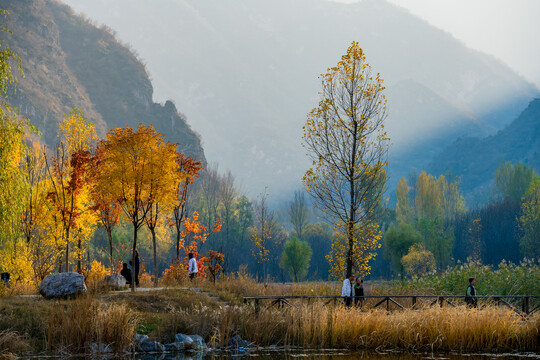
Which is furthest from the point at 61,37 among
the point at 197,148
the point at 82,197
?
the point at 82,197

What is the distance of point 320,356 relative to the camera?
1479 centimetres

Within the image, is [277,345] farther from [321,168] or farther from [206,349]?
[321,168]

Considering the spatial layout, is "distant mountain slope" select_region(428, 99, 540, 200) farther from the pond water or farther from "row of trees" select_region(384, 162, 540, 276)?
the pond water

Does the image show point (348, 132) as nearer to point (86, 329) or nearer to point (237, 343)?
point (237, 343)

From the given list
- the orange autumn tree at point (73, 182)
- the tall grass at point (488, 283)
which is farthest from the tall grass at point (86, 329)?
the tall grass at point (488, 283)

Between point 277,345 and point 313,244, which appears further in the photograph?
point 313,244

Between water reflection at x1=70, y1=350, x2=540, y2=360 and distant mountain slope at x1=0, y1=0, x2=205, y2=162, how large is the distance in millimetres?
78969

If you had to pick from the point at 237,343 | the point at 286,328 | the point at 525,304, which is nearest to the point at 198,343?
the point at 237,343

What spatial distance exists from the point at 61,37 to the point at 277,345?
123094mm

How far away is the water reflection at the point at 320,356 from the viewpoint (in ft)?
47.3

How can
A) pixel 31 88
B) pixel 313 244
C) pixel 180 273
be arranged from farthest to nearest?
pixel 31 88, pixel 313 244, pixel 180 273

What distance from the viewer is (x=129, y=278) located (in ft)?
88.4

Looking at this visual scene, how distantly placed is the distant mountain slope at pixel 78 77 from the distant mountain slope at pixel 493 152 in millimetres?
93950

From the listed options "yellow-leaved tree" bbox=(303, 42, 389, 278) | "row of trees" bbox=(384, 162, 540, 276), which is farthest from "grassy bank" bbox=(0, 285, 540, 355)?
"row of trees" bbox=(384, 162, 540, 276)
